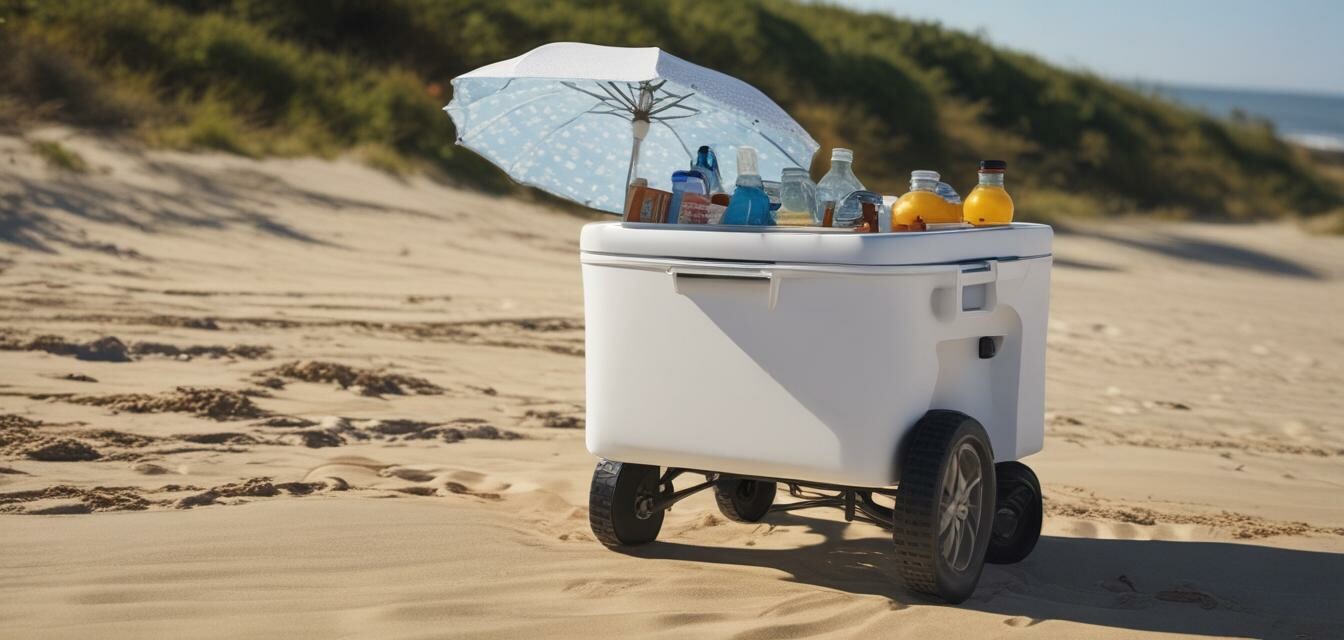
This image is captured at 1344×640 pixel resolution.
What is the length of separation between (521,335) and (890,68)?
16.2m

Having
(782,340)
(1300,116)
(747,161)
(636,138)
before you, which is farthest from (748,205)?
(1300,116)

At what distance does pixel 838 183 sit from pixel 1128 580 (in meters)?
1.46

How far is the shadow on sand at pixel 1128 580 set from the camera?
148 inches

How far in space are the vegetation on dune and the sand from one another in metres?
1.84

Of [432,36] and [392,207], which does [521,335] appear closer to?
[392,207]

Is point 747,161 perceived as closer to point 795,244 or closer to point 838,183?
point 838,183

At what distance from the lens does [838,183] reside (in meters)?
4.19

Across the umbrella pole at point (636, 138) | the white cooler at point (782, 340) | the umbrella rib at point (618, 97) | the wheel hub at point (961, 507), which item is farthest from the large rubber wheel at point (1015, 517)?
the umbrella rib at point (618, 97)

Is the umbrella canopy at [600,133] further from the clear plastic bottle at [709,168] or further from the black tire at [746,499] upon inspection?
the black tire at [746,499]

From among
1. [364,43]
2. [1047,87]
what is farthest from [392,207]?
[1047,87]

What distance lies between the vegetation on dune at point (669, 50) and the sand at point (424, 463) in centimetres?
184

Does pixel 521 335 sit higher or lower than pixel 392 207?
lower

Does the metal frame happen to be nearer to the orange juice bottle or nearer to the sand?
the sand

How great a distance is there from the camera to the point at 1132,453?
6238mm
